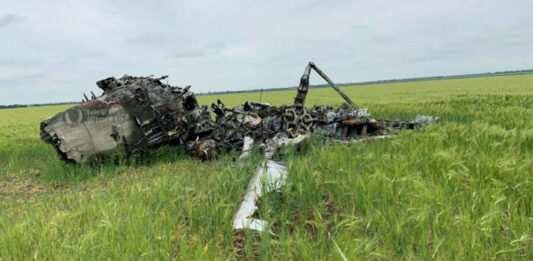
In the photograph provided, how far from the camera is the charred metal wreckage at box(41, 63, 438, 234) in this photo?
24.0 feet

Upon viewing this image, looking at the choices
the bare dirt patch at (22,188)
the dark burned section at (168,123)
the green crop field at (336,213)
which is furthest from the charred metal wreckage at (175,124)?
the green crop field at (336,213)

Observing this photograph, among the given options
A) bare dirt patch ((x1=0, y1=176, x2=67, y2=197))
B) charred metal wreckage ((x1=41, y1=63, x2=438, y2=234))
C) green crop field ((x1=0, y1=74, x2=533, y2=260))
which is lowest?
bare dirt patch ((x1=0, y1=176, x2=67, y2=197))

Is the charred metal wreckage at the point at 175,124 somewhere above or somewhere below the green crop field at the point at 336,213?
above

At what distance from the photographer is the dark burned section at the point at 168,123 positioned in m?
7.34

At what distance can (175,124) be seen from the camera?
27.4 ft

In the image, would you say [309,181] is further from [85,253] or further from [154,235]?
[85,253]

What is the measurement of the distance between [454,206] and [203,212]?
2438mm

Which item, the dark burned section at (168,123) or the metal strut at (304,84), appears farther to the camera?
the metal strut at (304,84)

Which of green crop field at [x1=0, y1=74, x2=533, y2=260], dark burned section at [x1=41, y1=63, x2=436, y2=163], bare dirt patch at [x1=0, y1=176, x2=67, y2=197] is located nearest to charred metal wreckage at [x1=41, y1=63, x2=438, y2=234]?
dark burned section at [x1=41, y1=63, x2=436, y2=163]

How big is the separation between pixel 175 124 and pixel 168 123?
18 cm

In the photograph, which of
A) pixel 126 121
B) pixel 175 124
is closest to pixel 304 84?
pixel 175 124

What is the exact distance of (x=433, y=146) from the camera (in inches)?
221

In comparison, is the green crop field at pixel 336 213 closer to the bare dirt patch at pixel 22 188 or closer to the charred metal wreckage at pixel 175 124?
the bare dirt patch at pixel 22 188

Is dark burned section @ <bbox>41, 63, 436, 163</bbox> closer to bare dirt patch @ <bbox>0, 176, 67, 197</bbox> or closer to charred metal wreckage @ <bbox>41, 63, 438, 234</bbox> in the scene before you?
charred metal wreckage @ <bbox>41, 63, 438, 234</bbox>
